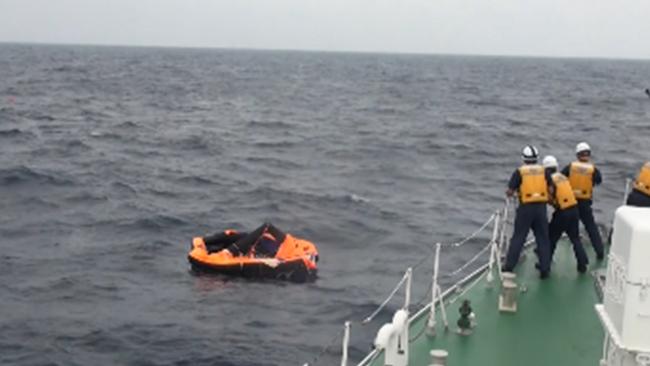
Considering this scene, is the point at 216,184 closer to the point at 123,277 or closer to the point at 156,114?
the point at 123,277

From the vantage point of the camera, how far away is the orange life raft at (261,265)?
19.1m

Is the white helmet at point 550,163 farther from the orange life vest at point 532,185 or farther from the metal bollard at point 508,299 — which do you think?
the metal bollard at point 508,299

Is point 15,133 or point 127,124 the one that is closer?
point 15,133

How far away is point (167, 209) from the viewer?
26.8m

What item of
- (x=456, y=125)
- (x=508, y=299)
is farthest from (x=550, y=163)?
(x=456, y=125)

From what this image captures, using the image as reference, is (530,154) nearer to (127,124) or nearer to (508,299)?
(508,299)

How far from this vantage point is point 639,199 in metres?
10.9

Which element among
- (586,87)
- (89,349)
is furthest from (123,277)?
(586,87)

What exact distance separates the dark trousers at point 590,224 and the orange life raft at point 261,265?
27.7 ft

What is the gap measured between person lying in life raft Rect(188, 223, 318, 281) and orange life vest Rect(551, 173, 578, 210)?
8.98 meters

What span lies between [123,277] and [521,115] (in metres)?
47.2

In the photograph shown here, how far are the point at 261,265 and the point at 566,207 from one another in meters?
9.49

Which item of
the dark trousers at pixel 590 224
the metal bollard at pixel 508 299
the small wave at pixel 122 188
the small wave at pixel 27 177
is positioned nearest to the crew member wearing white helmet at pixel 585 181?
the dark trousers at pixel 590 224

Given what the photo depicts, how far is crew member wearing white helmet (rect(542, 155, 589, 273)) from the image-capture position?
1076cm
